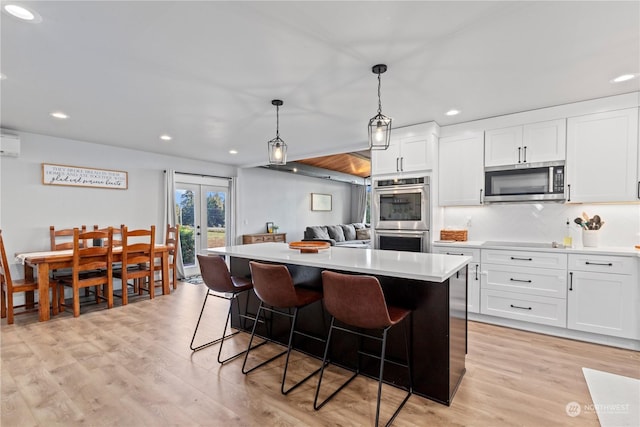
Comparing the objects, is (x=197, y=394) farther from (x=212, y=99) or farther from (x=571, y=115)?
(x=571, y=115)

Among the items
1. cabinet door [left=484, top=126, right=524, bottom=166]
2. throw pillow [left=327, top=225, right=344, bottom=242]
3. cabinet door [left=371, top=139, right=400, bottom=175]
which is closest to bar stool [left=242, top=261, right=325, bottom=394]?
cabinet door [left=371, top=139, right=400, bottom=175]

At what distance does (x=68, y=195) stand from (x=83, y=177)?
346mm

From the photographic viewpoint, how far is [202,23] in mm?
1871

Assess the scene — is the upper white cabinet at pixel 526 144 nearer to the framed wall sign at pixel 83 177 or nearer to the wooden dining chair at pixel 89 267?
the wooden dining chair at pixel 89 267

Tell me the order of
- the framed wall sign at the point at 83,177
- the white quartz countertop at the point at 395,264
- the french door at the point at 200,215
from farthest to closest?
the french door at the point at 200,215 < the framed wall sign at the point at 83,177 < the white quartz countertop at the point at 395,264

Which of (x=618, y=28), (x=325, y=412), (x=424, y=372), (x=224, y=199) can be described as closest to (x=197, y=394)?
(x=325, y=412)

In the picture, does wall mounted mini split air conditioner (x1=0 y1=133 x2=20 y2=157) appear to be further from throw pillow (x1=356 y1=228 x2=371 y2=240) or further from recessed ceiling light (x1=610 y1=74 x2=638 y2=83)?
throw pillow (x1=356 y1=228 x2=371 y2=240)

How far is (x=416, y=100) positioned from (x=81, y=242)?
5.15m

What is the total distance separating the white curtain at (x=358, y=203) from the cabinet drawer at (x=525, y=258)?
740cm

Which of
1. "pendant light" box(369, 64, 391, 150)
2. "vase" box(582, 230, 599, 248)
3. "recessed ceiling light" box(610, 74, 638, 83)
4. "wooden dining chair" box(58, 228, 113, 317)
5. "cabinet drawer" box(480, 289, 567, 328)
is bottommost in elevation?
"cabinet drawer" box(480, 289, 567, 328)

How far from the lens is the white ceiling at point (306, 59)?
1.78m

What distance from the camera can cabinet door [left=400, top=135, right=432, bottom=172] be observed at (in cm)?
390

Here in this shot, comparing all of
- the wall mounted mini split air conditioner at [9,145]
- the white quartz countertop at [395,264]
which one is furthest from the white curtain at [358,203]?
the wall mounted mini split air conditioner at [9,145]

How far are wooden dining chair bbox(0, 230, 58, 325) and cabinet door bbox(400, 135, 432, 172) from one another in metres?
4.87
